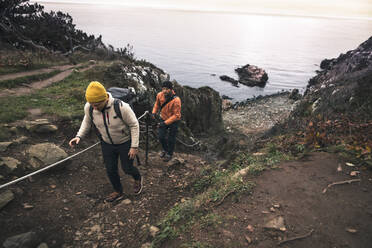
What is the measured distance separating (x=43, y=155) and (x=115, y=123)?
9.23 ft

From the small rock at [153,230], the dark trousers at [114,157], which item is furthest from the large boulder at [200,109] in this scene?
the small rock at [153,230]

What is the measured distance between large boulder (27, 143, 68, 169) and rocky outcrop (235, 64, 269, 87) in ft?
141

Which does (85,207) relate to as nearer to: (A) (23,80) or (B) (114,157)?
(B) (114,157)

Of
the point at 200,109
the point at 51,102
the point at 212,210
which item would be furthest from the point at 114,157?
the point at 200,109

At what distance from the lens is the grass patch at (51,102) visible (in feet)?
25.2

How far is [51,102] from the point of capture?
361 inches

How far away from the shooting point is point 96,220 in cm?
485

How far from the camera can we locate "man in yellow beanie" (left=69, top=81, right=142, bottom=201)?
13.4ft

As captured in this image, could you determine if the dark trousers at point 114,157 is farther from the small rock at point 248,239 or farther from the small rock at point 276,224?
the small rock at point 276,224

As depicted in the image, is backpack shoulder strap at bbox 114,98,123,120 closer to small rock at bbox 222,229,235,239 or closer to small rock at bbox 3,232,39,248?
small rock at bbox 3,232,39,248

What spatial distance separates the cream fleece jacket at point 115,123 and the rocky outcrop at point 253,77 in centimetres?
4342

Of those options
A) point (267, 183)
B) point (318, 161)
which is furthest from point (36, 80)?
point (318, 161)

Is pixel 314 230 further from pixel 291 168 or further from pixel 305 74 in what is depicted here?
pixel 305 74

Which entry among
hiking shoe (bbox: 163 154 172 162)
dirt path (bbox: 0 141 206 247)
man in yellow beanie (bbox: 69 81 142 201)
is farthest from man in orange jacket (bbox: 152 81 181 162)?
man in yellow beanie (bbox: 69 81 142 201)
